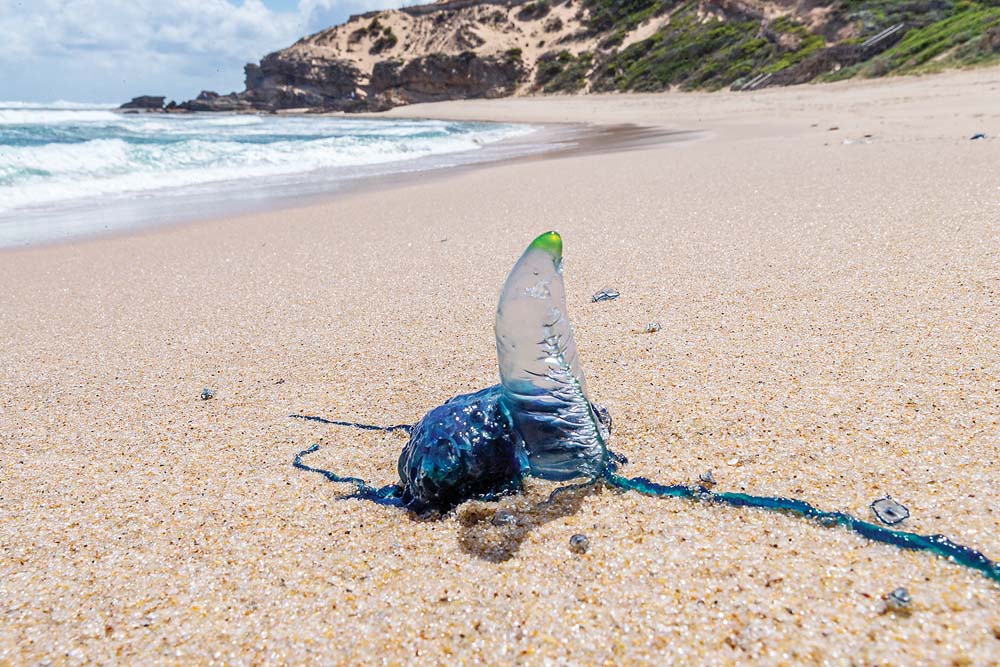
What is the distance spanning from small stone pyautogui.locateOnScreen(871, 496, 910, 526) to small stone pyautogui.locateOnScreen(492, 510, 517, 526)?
2.26ft

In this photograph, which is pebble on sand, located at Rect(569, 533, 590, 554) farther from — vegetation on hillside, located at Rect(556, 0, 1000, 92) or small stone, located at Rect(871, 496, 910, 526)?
vegetation on hillside, located at Rect(556, 0, 1000, 92)

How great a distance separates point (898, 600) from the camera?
3.37ft

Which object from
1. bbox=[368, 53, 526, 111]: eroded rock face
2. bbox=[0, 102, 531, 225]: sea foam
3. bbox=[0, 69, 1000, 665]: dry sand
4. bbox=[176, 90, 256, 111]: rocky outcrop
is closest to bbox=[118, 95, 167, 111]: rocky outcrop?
bbox=[176, 90, 256, 111]: rocky outcrop

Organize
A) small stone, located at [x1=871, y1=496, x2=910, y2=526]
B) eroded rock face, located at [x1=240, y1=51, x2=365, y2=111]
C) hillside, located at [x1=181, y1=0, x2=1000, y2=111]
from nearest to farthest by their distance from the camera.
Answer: small stone, located at [x1=871, y1=496, x2=910, y2=526]
hillside, located at [x1=181, y1=0, x2=1000, y2=111]
eroded rock face, located at [x1=240, y1=51, x2=365, y2=111]

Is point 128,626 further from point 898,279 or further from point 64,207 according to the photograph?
point 64,207

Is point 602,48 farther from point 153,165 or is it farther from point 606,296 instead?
point 606,296

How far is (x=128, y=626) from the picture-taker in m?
1.16

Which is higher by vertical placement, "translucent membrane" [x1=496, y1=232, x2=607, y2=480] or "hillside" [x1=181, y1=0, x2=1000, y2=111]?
"hillside" [x1=181, y1=0, x2=1000, y2=111]

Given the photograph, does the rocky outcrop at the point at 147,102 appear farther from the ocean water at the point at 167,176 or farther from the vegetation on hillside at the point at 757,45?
the ocean water at the point at 167,176

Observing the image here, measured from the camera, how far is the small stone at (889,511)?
1201mm

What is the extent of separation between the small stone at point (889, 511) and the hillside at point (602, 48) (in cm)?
1855

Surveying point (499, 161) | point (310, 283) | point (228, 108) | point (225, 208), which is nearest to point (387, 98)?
point (228, 108)

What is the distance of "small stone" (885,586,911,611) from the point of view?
102 centimetres

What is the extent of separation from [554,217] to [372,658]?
376 cm
